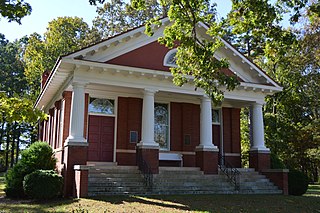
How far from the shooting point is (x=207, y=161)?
55.6 feet

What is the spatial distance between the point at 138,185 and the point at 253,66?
28.6 ft

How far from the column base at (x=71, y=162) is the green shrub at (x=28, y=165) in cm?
89

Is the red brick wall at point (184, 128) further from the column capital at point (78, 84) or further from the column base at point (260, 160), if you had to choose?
the column capital at point (78, 84)

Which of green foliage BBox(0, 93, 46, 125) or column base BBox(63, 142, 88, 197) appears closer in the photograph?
green foliage BBox(0, 93, 46, 125)

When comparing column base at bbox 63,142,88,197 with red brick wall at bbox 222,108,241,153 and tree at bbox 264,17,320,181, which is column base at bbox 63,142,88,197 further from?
tree at bbox 264,17,320,181

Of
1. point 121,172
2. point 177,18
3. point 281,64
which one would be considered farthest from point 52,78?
point 281,64

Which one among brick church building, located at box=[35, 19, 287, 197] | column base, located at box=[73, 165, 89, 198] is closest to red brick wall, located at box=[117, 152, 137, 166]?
brick church building, located at box=[35, 19, 287, 197]

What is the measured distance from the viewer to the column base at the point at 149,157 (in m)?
15.7

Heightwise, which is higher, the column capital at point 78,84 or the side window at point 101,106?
the column capital at point 78,84

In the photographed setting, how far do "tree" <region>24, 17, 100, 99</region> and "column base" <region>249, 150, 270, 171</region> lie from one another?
78.0 ft

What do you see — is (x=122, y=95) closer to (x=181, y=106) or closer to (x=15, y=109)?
(x=181, y=106)

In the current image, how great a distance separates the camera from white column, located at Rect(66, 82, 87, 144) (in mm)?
14742

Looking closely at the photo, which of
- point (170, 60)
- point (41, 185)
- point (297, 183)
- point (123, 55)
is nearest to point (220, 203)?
point (41, 185)

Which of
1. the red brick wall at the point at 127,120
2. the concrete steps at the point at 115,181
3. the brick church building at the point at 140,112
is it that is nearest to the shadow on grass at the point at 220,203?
the concrete steps at the point at 115,181
